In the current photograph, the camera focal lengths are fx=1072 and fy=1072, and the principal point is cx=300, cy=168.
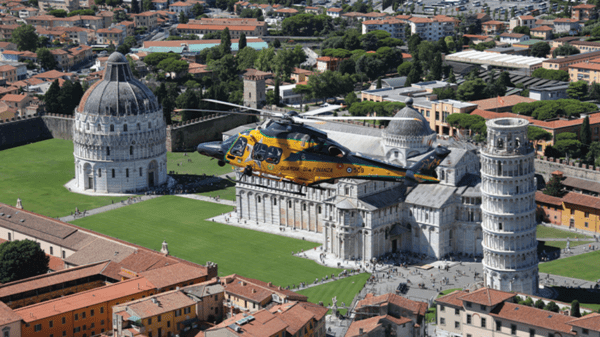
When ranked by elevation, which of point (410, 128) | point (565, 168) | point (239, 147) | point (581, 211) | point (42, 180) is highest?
point (239, 147)

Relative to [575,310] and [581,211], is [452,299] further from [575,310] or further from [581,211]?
[581,211]

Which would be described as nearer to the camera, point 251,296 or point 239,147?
point 239,147

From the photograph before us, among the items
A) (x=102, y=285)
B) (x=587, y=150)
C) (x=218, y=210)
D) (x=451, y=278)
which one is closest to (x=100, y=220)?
(x=218, y=210)

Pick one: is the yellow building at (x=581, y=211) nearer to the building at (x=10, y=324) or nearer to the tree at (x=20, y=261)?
the tree at (x=20, y=261)

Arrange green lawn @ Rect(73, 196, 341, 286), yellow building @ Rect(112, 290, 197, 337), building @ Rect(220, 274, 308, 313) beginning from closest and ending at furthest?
yellow building @ Rect(112, 290, 197, 337) < building @ Rect(220, 274, 308, 313) < green lawn @ Rect(73, 196, 341, 286)

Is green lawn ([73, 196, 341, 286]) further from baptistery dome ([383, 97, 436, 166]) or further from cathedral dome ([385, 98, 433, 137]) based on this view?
cathedral dome ([385, 98, 433, 137])

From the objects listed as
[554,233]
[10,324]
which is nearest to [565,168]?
[554,233]

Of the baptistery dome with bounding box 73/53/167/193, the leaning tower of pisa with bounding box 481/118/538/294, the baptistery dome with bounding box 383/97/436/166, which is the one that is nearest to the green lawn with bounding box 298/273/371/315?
the leaning tower of pisa with bounding box 481/118/538/294
